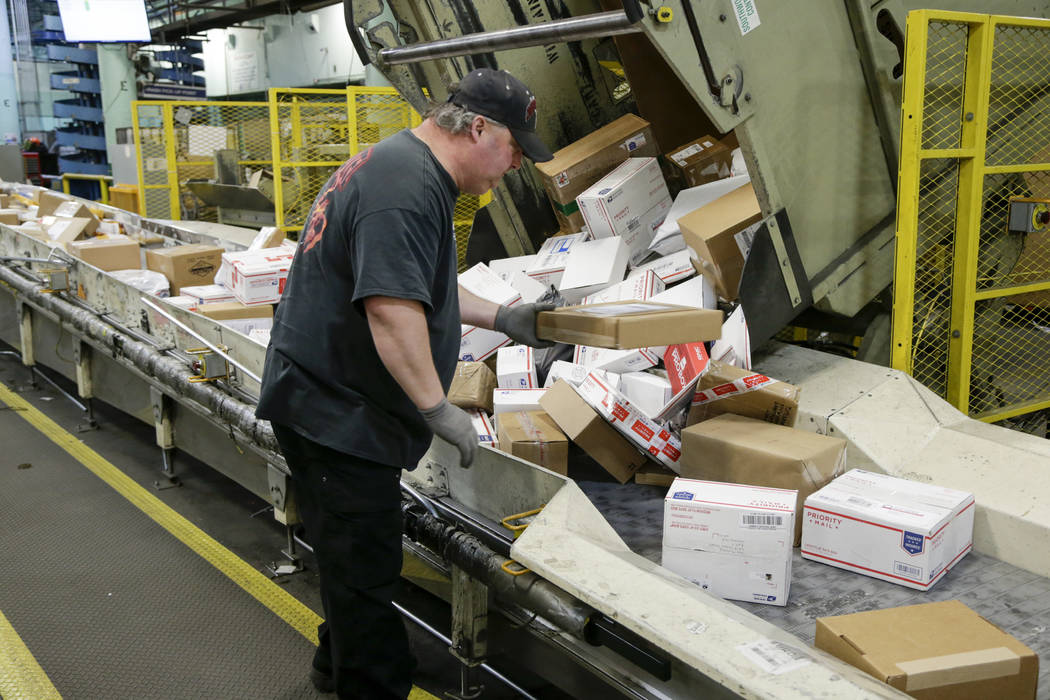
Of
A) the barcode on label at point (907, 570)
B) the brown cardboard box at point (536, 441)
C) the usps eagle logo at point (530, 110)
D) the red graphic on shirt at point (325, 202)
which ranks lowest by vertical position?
the barcode on label at point (907, 570)

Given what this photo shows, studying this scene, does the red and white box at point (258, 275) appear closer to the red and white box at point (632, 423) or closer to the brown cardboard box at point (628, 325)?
the red and white box at point (632, 423)

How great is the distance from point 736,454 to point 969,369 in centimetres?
123

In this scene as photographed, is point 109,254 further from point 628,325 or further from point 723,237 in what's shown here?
point 628,325

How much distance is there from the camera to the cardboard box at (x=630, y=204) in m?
3.62

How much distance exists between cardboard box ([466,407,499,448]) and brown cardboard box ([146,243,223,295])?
2.60 meters

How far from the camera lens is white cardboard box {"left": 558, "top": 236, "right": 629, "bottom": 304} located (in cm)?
341

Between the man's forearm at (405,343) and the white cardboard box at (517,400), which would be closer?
the man's forearm at (405,343)

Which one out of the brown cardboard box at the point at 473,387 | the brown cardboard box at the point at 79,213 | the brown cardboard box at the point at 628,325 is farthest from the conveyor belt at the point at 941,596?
the brown cardboard box at the point at 79,213

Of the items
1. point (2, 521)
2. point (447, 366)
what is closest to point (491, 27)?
point (447, 366)

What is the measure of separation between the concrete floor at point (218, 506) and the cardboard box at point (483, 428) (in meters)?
0.64

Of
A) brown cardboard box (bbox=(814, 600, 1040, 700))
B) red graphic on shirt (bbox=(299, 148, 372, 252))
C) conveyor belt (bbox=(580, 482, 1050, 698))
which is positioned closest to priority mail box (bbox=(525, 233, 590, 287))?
conveyor belt (bbox=(580, 482, 1050, 698))

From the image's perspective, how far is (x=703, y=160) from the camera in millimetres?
3818

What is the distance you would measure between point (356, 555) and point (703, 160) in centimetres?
248

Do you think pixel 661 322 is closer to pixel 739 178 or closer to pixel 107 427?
pixel 739 178
